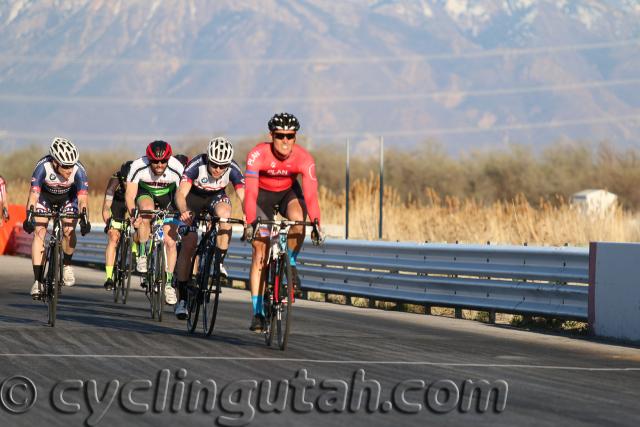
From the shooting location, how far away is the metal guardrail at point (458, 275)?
1642cm

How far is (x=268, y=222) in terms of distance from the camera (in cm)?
1249

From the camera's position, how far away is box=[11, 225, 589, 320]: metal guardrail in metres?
16.4

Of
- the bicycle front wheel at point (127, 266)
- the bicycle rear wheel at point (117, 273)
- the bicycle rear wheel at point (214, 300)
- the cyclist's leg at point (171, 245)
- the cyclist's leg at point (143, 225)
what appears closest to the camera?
the bicycle rear wheel at point (214, 300)

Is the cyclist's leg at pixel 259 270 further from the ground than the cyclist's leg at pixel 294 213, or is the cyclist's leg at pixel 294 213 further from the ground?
the cyclist's leg at pixel 294 213

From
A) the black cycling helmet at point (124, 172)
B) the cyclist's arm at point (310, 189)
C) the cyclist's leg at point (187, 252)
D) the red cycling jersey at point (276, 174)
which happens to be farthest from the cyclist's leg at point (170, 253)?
the black cycling helmet at point (124, 172)

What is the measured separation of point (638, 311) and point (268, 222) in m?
4.65

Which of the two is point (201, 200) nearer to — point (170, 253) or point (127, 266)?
point (170, 253)

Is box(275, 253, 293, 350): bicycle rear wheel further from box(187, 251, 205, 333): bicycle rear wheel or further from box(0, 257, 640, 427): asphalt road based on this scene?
box(187, 251, 205, 333): bicycle rear wheel

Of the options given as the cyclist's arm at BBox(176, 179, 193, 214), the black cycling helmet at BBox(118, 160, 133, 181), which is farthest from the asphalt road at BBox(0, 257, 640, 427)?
the black cycling helmet at BBox(118, 160, 133, 181)

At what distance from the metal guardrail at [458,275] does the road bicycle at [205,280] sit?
4395 millimetres

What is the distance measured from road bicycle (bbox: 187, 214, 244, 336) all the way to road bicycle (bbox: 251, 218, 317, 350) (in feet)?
2.58

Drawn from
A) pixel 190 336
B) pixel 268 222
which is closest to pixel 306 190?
pixel 268 222

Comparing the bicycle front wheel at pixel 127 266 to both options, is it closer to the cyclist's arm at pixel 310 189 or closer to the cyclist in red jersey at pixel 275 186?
the cyclist in red jersey at pixel 275 186

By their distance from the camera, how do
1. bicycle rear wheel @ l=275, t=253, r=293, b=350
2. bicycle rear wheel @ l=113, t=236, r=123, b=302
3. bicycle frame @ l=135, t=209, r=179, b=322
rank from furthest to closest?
bicycle rear wheel @ l=113, t=236, r=123, b=302
bicycle frame @ l=135, t=209, r=179, b=322
bicycle rear wheel @ l=275, t=253, r=293, b=350
